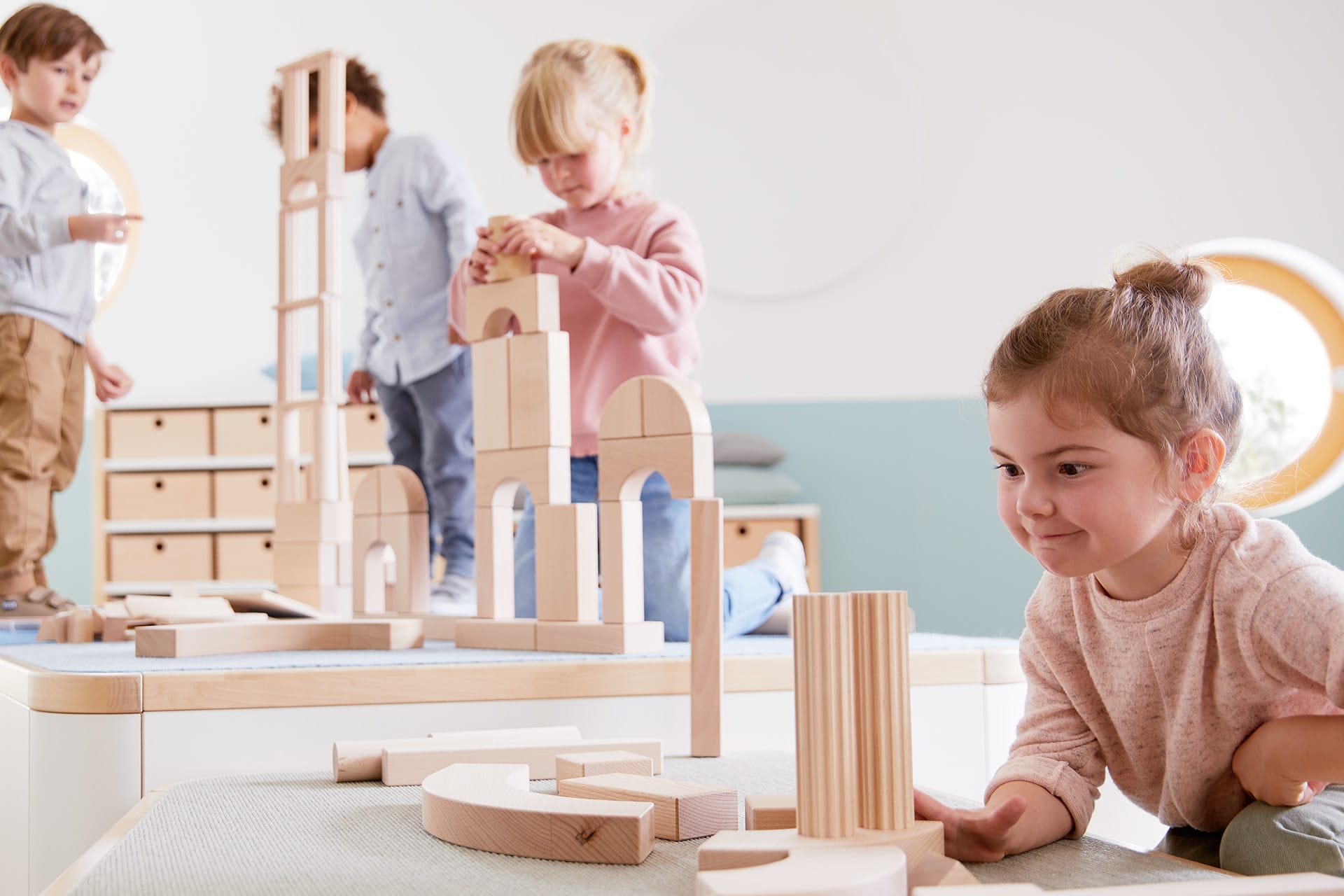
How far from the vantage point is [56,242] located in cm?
184

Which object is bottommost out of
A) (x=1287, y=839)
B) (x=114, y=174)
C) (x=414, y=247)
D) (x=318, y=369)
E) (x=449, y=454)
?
(x=1287, y=839)

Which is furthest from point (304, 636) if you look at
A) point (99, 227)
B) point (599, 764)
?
point (99, 227)

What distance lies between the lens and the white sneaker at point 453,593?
5.81ft

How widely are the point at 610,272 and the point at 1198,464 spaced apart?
729 millimetres

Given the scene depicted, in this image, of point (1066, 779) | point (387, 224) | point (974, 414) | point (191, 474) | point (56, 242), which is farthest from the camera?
point (974, 414)

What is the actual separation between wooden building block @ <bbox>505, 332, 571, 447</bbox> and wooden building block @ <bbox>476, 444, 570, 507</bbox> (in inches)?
0.4

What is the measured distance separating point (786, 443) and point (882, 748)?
2408 millimetres

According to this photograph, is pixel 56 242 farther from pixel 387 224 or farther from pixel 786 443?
pixel 786 443

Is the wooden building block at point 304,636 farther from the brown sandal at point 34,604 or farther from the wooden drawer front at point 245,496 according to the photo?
the wooden drawer front at point 245,496

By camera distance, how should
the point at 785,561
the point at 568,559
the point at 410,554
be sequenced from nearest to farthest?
the point at 568,559, the point at 410,554, the point at 785,561

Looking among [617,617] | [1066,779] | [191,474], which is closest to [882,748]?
[1066,779]

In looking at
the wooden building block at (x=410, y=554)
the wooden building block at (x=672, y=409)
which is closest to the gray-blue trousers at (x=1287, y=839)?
the wooden building block at (x=672, y=409)

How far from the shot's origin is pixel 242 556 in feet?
8.56

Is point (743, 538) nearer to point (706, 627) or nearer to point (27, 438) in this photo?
point (27, 438)
